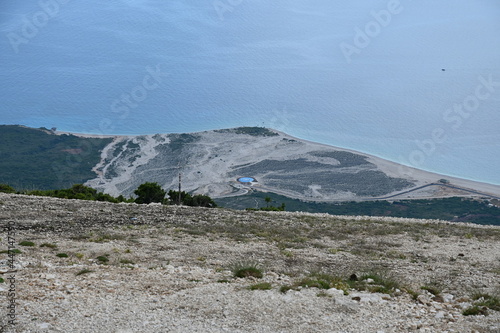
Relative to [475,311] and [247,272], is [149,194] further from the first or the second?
[475,311]

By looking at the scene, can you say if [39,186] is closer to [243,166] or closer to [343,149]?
[243,166]

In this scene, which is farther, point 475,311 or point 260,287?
point 260,287

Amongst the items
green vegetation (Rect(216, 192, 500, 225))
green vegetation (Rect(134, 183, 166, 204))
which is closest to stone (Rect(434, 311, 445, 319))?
green vegetation (Rect(134, 183, 166, 204))

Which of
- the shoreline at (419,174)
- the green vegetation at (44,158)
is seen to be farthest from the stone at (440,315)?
the shoreline at (419,174)

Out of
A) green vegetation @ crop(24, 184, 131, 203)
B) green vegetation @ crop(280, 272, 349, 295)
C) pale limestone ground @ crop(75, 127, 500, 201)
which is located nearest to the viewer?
green vegetation @ crop(280, 272, 349, 295)

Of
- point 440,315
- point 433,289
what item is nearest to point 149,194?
point 433,289

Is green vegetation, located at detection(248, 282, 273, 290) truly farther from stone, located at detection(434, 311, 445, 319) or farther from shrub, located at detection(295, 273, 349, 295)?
stone, located at detection(434, 311, 445, 319)
